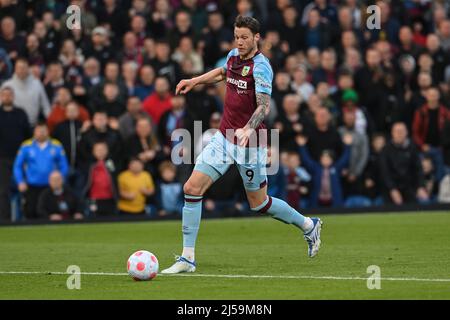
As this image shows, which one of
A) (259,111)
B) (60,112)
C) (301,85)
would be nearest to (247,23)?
(259,111)

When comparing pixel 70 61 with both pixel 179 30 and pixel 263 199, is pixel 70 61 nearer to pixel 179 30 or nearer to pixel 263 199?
pixel 179 30

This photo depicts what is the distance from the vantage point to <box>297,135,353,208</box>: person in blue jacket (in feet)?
77.0

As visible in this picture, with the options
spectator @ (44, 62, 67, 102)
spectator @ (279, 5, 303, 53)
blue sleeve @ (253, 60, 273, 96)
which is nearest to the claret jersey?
blue sleeve @ (253, 60, 273, 96)

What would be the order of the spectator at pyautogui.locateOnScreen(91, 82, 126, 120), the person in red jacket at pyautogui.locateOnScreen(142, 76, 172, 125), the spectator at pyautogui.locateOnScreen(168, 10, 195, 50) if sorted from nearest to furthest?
the spectator at pyautogui.locateOnScreen(91, 82, 126, 120), the person in red jacket at pyautogui.locateOnScreen(142, 76, 172, 125), the spectator at pyautogui.locateOnScreen(168, 10, 195, 50)

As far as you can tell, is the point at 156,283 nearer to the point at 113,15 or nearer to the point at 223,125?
the point at 223,125

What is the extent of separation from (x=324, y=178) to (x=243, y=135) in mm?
11250

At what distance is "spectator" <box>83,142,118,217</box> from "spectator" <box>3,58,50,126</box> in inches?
58.8

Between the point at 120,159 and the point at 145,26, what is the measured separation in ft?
13.1

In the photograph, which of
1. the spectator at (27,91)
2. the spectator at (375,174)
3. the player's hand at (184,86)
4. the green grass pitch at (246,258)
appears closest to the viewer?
the green grass pitch at (246,258)

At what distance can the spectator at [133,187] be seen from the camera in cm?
2239

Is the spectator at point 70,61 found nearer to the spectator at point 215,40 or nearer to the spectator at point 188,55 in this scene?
the spectator at point 188,55

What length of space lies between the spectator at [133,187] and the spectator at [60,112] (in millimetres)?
1373

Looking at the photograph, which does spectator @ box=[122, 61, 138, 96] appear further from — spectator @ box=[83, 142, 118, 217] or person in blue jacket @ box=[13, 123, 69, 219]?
person in blue jacket @ box=[13, 123, 69, 219]

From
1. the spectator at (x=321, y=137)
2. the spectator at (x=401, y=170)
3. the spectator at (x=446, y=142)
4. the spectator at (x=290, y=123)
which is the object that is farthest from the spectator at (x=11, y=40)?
the spectator at (x=446, y=142)
